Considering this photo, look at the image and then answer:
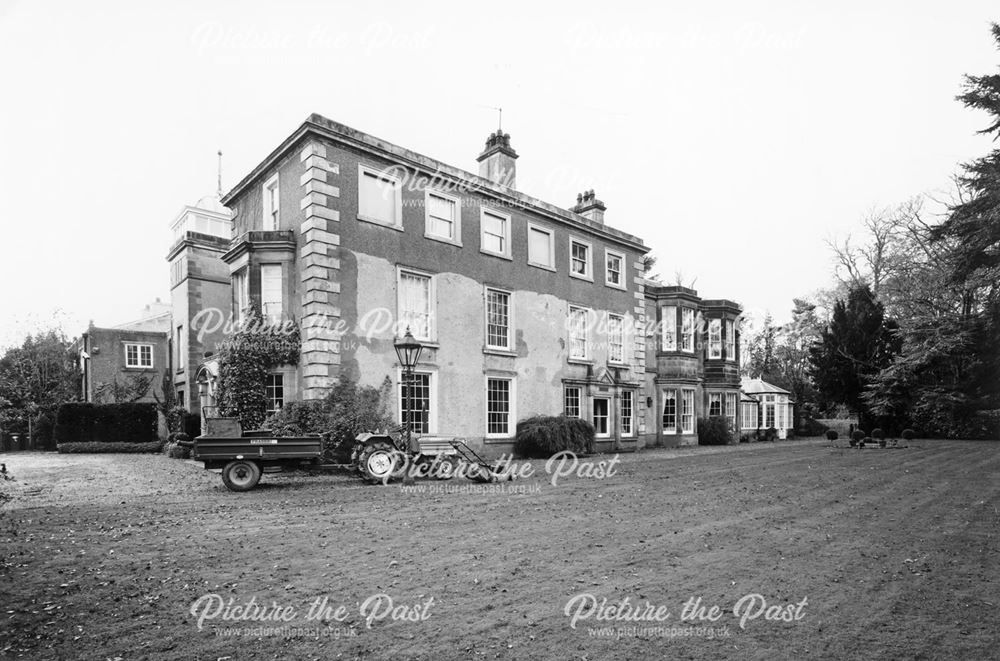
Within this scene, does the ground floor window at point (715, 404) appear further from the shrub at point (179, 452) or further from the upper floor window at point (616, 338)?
the shrub at point (179, 452)

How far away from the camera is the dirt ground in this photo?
4.59 meters

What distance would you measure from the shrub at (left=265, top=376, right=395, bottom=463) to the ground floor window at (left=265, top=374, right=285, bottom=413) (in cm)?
65

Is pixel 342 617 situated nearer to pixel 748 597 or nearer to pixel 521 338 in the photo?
pixel 748 597

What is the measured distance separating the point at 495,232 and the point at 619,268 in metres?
7.76

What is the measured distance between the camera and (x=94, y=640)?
15.1 ft

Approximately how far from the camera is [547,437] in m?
20.8

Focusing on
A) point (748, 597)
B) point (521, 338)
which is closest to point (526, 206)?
point (521, 338)

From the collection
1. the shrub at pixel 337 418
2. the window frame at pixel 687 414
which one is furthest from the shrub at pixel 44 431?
the window frame at pixel 687 414

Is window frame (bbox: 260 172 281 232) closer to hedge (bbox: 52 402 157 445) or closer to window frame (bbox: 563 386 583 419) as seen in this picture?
window frame (bbox: 563 386 583 419)

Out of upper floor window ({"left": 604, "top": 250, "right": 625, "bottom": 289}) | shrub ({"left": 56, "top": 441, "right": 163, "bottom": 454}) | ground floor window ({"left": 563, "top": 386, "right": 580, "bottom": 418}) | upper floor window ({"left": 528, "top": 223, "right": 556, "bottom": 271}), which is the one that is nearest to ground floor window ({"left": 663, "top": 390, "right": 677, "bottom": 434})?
upper floor window ({"left": 604, "top": 250, "right": 625, "bottom": 289})

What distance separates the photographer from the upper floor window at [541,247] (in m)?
23.1

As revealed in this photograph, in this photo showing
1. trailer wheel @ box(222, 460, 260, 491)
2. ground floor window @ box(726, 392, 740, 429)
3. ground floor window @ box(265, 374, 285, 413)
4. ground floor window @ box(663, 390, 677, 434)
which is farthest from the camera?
ground floor window @ box(726, 392, 740, 429)

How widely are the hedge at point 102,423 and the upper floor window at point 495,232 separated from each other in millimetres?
17354

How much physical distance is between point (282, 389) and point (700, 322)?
2221 cm
